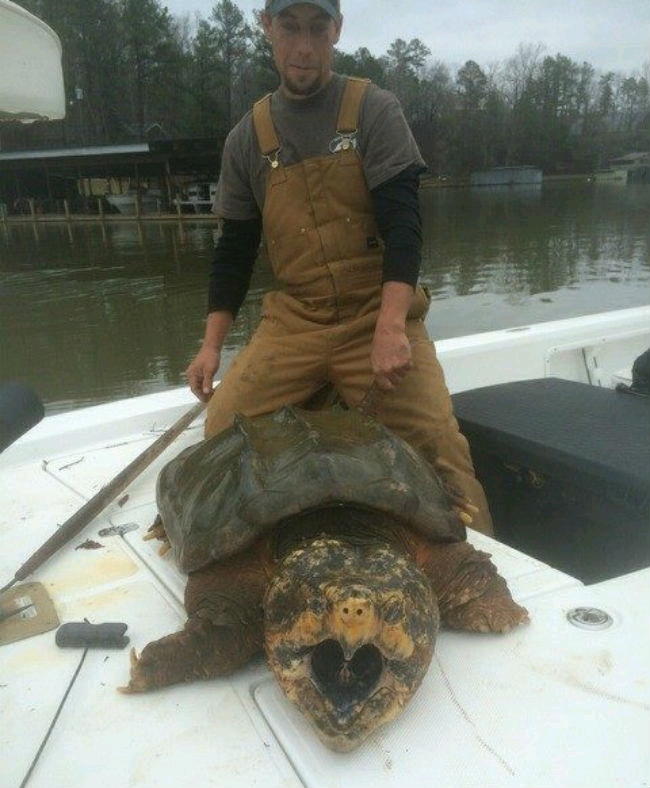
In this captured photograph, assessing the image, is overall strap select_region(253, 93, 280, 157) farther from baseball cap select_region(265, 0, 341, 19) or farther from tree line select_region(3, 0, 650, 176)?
tree line select_region(3, 0, 650, 176)

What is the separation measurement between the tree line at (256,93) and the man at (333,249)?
32.0m

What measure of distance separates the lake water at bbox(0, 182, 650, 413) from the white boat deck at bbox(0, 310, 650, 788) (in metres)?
6.97

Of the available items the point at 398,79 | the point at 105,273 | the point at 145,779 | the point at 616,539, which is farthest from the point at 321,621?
the point at 398,79

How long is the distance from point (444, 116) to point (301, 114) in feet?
255

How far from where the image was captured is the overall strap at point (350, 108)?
97.9 inches

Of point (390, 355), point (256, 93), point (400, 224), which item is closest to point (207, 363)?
point (390, 355)

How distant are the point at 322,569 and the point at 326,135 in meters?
1.75

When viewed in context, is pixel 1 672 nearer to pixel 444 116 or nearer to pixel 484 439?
pixel 484 439

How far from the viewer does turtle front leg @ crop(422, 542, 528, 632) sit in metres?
1.52

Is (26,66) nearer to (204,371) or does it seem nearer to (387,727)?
(387,727)

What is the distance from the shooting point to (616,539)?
2.17 metres

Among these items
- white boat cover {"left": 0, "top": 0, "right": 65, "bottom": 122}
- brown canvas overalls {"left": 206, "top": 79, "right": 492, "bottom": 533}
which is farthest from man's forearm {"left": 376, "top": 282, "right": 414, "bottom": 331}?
white boat cover {"left": 0, "top": 0, "right": 65, "bottom": 122}

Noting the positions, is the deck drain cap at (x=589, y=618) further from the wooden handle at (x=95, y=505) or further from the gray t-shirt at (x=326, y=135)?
the gray t-shirt at (x=326, y=135)

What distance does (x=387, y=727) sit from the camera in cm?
127
